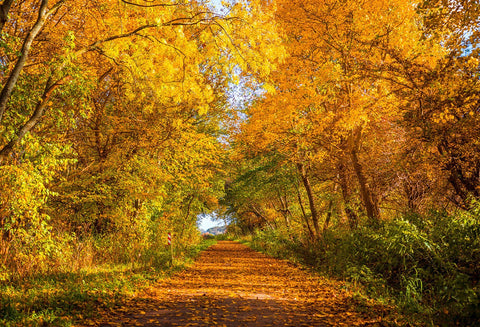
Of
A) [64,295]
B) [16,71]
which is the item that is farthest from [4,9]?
[64,295]

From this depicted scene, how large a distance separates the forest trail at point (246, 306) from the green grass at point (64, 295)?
0.40 m

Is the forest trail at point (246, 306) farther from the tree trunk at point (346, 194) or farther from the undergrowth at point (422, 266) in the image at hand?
the tree trunk at point (346, 194)

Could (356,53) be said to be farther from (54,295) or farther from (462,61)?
(54,295)

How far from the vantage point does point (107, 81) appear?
12461mm

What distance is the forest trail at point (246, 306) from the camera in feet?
17.1

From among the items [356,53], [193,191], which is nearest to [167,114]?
[356,53]

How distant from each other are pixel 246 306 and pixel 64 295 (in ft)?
11.8

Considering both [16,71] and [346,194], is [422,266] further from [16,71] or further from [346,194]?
[16,71]

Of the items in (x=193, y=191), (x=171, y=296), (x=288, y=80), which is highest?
(x=288, y=80)

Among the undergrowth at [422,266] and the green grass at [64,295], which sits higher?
the undergrowth at [422,266]

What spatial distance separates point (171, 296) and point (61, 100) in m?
5.39

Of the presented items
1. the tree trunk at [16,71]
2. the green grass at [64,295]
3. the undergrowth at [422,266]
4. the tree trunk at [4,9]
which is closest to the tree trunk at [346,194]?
the undergrowth at [422,266]

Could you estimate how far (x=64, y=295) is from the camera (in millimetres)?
6129

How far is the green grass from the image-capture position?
4897 millimetres
